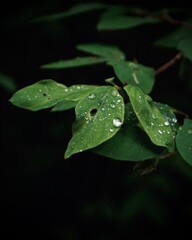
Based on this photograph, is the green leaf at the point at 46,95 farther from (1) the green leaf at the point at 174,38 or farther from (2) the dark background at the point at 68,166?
(2) the dark background at the point at 68,166

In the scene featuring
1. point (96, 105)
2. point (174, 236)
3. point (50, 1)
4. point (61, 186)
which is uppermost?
point (96, 105)

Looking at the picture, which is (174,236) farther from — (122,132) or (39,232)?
(122,132)

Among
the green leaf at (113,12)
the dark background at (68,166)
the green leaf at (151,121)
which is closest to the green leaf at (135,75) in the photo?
the green leaf at (151,121)

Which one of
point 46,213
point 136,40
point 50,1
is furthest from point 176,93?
point 46,213

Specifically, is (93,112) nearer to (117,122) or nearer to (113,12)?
(117,122)

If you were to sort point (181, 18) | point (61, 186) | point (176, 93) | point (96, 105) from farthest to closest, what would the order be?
1. point (61, 186)
2. point (176, 93)
3. point (181, 18)
4. point (96, 105)

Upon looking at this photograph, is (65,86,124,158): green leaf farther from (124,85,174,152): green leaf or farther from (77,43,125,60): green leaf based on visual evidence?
(77,43,125,60): green leaf
